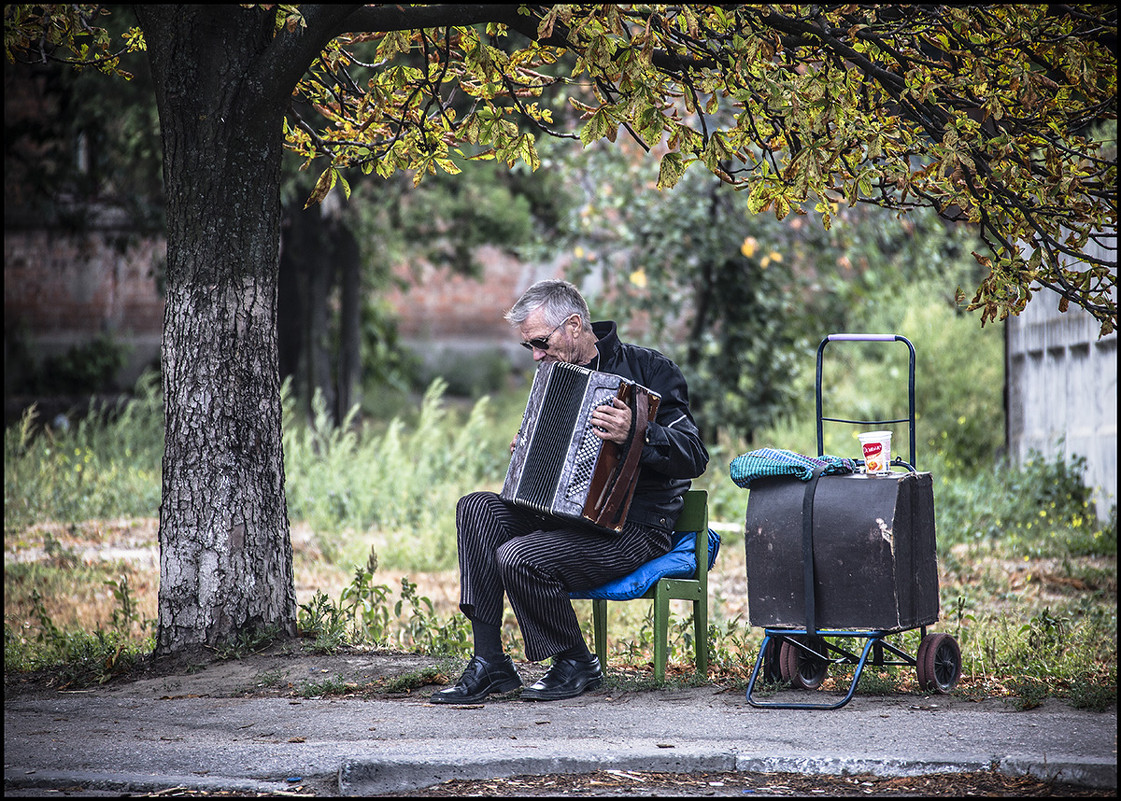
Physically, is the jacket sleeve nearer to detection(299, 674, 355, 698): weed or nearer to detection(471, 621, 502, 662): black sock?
detection(471, 621, 502, 662): black sock

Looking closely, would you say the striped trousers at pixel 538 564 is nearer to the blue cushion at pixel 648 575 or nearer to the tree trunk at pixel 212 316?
the blue cushion at pixel 648 575

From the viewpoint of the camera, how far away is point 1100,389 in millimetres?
9039

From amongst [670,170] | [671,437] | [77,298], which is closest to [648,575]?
[671,437]

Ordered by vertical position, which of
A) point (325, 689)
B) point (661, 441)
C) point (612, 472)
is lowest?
point (325, 689)

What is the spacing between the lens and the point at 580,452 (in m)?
4.46

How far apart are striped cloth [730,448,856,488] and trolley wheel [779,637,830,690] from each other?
2.16 ft

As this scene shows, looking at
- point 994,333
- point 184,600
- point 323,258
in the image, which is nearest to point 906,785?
point 184,600

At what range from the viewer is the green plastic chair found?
463 cm

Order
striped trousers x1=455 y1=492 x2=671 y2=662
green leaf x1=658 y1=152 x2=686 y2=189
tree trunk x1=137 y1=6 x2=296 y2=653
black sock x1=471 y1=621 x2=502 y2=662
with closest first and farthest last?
green leaf x1=658 y1=152 x2=686 y2=189 → striped trousers x1=455 y1=492 x2=671 y2=662 → black sock x1=471 y1=621 x2=502 y2=662 → tree trunk x1=137 y1=6 x2=296 y2=653

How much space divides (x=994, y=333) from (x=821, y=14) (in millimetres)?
9203

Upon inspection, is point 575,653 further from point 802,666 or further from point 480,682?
point 802,666

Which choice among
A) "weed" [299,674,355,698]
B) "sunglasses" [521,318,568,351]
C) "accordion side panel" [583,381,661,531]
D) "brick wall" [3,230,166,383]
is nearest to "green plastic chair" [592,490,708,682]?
"accordion side panel" [583,381,661,531]

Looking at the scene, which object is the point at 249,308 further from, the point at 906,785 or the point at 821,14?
the point at 906,785

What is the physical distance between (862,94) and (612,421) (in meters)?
1.88
